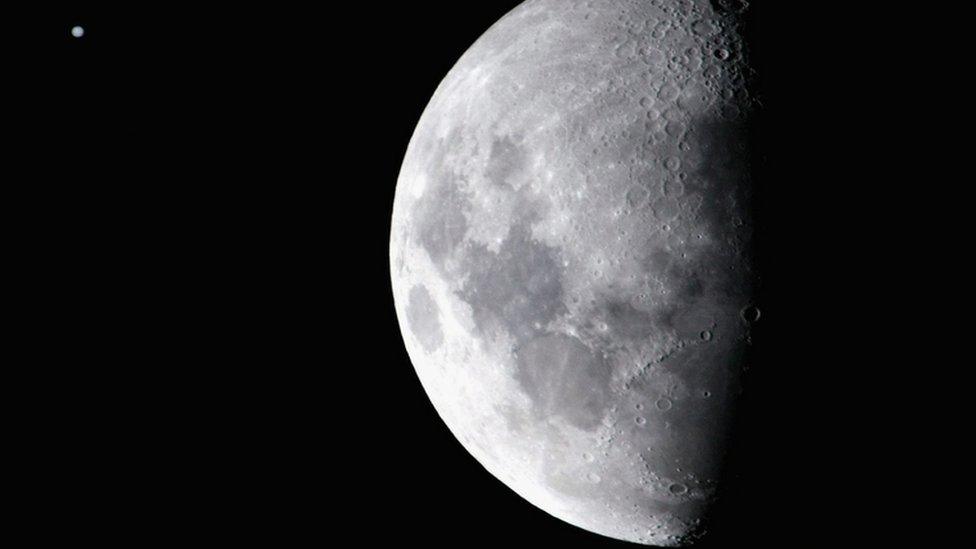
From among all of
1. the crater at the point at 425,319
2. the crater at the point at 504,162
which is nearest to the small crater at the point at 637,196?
the crater at the point at 504,162

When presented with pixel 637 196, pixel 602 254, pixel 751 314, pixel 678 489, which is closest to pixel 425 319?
pixel 602 254

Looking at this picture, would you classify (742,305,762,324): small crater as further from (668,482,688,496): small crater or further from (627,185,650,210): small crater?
(668,482,688,496): small crater

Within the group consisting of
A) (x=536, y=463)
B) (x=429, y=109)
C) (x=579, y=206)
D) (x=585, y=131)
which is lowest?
(x=536, y=463)

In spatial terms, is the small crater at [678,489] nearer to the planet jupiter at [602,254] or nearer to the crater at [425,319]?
the planet jupiter at [602,254]

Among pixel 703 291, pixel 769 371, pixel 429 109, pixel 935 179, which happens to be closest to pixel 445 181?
pixel 429 109

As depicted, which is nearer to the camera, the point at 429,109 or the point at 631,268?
the point at 631,268

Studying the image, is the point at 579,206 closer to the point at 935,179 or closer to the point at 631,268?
the point at 631,268

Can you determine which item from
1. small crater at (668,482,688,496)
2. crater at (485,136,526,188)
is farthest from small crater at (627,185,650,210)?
small crater at (668,482,688,496)

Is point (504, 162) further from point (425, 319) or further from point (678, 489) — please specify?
point (678, 489)

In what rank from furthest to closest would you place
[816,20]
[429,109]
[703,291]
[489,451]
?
1. [429,109]
2. [489,451]
3. [816,20]
4. [703,291]
